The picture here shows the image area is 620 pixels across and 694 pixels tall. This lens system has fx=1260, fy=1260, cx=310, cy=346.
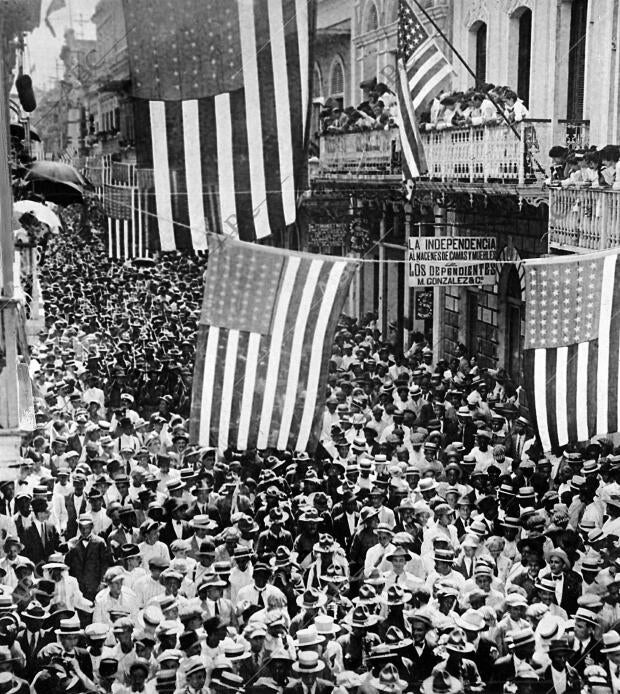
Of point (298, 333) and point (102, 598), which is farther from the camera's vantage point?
point (102, 598)

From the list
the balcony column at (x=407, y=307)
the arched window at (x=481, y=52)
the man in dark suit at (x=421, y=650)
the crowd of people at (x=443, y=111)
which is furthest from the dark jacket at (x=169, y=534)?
the balcony column at (x=407, y=307)

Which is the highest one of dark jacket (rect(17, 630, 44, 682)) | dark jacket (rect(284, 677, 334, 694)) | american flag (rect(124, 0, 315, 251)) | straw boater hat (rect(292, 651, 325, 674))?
american flag (rect(124, 0, 315, 251))

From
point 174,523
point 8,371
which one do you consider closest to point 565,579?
point 174,523

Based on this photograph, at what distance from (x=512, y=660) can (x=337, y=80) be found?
25.5 meters

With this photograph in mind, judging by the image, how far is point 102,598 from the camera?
10281 millimetres

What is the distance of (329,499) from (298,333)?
14.1 feet

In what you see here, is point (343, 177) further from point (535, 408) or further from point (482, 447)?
point (535, 408)

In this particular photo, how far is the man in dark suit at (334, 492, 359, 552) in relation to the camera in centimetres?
1202

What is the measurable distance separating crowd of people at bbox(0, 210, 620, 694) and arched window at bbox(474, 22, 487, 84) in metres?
7.53

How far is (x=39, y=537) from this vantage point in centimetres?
1217

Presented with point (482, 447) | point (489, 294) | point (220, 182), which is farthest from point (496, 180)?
point (220, 182)

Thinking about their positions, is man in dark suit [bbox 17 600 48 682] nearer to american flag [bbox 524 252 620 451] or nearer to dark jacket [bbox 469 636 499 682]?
dark jacket [bbox 469 636 499 682]

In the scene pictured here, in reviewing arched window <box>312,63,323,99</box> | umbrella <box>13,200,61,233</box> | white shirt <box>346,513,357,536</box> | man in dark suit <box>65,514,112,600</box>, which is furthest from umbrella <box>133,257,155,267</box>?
man in dark suit <box>65,514,112,600</box>

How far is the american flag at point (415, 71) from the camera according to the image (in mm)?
15648
